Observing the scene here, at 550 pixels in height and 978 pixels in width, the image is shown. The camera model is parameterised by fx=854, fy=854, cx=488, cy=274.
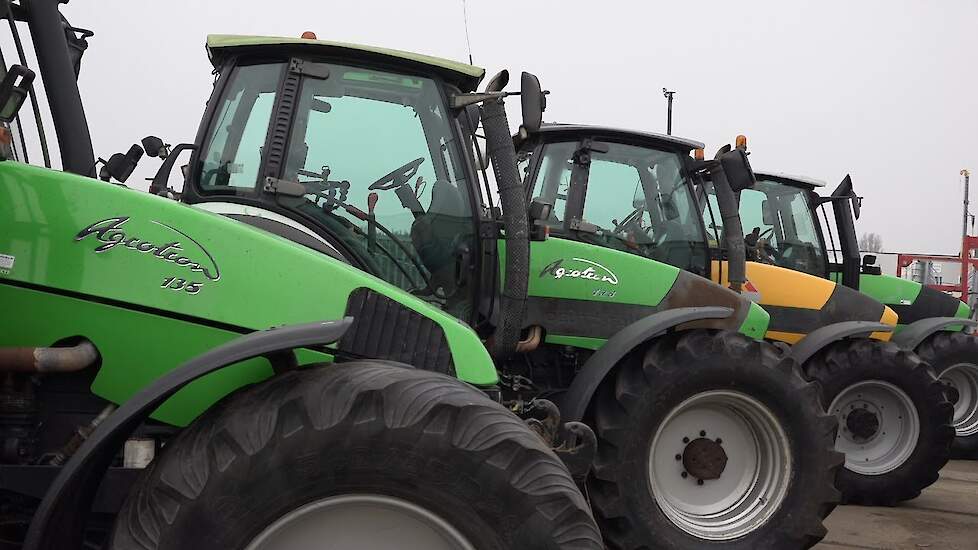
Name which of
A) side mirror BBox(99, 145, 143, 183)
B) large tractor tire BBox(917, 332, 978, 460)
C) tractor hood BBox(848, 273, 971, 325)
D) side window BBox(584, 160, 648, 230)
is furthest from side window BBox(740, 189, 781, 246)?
side mirror BBox(99, 145, 143, 183)

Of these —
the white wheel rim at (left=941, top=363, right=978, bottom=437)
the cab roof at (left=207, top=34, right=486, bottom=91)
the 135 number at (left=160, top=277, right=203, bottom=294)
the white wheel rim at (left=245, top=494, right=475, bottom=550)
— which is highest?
the cab roof at (left=207, top=34, right=486, bottom=91)

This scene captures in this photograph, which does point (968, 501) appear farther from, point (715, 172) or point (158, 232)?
point (158, 232)

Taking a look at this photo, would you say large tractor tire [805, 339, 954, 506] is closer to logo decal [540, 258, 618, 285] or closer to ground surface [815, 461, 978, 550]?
ground surface [815, 461, 978, 550]

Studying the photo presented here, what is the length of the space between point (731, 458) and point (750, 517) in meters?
0.33

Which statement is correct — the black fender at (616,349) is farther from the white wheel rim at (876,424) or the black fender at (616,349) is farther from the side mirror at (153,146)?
the side mirror at (153,146)

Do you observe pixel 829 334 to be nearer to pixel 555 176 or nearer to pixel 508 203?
pixel 555 176

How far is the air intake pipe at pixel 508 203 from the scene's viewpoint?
412cm

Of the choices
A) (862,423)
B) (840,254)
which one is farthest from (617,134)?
(840,254)

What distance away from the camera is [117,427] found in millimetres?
2070

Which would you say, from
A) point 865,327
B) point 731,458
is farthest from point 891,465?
point 731,458

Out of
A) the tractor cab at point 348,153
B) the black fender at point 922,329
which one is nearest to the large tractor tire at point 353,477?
the tractor cab at point 348,153

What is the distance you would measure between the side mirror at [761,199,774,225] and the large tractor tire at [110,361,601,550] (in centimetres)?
697

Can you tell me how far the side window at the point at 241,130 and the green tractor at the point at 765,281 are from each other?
2.59m

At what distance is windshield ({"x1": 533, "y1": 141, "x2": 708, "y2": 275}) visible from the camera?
6.15m
